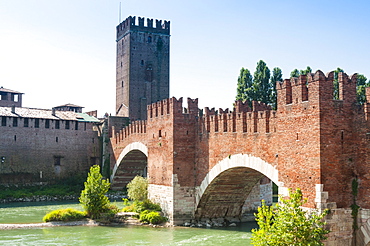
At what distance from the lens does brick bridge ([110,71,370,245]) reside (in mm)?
15188

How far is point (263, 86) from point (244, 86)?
1706 millimetres

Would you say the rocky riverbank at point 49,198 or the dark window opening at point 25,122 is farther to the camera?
the dark window opening at point 25,122

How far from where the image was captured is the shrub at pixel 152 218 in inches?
955

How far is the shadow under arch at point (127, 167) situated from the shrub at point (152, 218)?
12418 millimetres

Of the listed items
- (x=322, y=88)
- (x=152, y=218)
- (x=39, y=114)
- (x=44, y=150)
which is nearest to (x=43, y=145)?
(x=44, y=150)

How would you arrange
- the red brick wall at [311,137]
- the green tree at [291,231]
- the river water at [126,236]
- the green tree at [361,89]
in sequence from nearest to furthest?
1. the green tree at [291,231]
2. the red brick wall at [311,137]
3. the river water at [126,236]
4. the green tree at [361,89]

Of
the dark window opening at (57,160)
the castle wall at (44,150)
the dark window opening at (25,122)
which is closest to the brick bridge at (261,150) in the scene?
the castle wall at (44,150)

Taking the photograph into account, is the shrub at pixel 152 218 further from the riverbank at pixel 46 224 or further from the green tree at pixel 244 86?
the green tree at pixel 244 86

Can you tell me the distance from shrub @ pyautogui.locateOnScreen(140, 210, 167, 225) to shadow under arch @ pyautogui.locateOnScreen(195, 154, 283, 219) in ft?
6.13

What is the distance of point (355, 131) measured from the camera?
1528 centimetres

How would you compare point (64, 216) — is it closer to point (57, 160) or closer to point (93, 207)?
point (93, 207)

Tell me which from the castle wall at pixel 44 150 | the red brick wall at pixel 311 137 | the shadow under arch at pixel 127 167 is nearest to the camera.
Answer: the red brick wall at pixel 311 137

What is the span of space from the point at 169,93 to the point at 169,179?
31.4 metres

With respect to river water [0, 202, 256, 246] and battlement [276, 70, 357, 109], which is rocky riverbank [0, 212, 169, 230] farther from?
battlement [276, 70, 357, 109]
